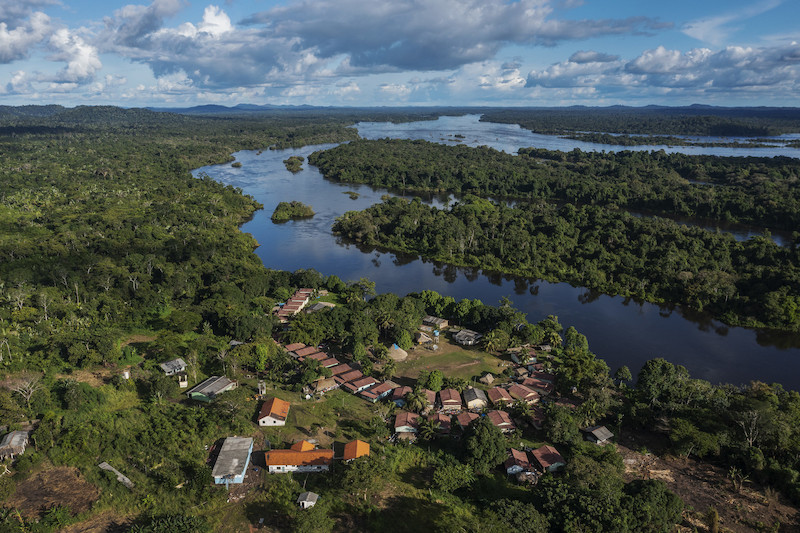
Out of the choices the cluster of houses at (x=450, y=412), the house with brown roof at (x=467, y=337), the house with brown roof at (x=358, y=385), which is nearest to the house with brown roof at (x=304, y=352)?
the house with brown roof at (x=358, y=385)

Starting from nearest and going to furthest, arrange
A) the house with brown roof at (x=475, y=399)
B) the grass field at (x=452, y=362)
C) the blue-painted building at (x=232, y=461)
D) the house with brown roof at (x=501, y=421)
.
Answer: the blue-painted building at (x=232, y=461), the house with brown roof at (x=501, y=421), the house with brown roof at (x=475, y=399), the grass field at (x=452, y=362)

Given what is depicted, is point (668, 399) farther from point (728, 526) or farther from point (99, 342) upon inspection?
point (99, 342)

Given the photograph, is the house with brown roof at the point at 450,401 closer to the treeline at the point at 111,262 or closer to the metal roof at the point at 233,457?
the metal roof at the point at 233,457

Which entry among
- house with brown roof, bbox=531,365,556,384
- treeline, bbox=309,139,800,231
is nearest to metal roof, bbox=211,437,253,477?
house with brown roof, bbox=531,365,556,384

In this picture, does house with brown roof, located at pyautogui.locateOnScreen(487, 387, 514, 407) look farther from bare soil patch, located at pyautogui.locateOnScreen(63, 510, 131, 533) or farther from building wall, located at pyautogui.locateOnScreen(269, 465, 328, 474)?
bare soil patch, located at pyautogui.locateOnScreen(63, 510, 131, 533)

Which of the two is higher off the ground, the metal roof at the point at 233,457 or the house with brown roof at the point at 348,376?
the metal roof at the point at 233,457

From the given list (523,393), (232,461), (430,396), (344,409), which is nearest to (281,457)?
(232,461)
